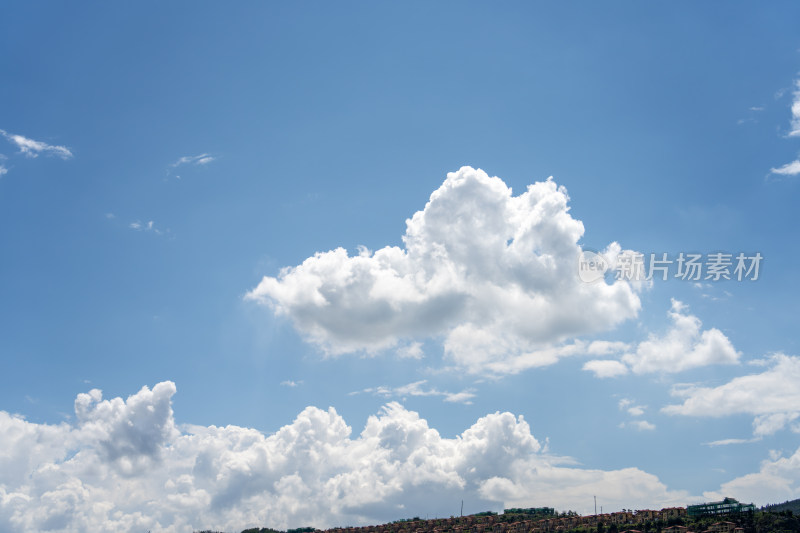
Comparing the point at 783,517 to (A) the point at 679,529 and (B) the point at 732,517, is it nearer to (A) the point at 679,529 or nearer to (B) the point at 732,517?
(B) the point at 732,517

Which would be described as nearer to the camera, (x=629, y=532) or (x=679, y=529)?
(x=679, y=529)

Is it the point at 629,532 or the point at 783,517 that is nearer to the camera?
the point at 783,517

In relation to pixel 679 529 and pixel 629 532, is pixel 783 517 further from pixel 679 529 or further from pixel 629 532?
pixel 629 532

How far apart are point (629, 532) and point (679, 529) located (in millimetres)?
17214

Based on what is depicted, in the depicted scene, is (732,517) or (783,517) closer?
(783,517)

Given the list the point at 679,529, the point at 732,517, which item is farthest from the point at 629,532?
the point at 732,517

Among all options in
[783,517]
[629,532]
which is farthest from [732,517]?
[629,532]

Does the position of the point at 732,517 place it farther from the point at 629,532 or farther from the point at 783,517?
the point at 629,532

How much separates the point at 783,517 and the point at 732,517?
52.2ft

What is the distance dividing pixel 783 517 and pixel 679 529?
28.5m

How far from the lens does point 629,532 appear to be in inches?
7835

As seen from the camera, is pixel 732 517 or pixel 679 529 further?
pixel 732 517

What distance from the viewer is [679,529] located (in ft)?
609

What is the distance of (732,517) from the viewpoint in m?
199
